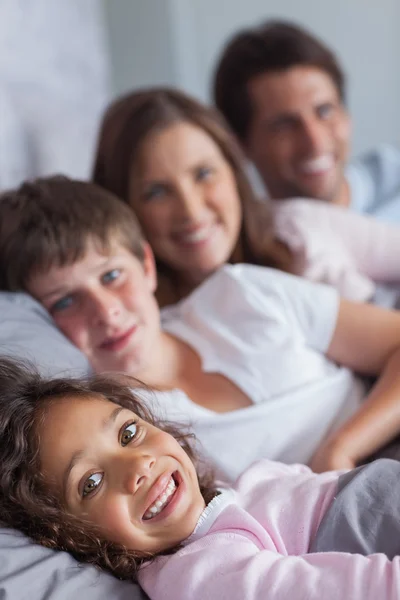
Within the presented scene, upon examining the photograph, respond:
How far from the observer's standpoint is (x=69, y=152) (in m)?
1.85

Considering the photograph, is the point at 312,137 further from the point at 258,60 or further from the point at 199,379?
the point at 199,379

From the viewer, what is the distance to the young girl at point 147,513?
2.42ft

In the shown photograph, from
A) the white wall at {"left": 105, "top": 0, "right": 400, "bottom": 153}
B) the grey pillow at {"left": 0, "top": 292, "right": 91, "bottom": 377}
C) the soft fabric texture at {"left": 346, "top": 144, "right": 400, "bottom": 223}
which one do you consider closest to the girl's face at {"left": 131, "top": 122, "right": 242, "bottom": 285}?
the grey pillow at {"left": 0, "top": 292, "right": 91, "bottom": 377}

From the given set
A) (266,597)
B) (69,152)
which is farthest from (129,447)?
(69,152)

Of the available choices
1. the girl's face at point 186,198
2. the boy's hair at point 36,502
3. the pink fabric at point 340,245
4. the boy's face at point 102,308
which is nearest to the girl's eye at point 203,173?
the girl's face at point 186,198

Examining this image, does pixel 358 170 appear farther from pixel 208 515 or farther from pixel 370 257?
pixel 208 515

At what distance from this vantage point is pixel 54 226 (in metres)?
1.15

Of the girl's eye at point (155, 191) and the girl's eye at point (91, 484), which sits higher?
the girl's eye at point (155, 191)

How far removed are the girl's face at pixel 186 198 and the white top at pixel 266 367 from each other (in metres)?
0.15

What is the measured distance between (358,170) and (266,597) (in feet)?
4.77

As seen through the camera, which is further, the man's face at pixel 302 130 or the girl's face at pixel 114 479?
the man's face at pixel 302 130

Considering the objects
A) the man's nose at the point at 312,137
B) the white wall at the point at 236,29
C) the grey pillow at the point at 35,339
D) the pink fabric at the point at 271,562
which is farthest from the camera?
the white wall at the point at 236,29

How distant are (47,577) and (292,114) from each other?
4.26 ft

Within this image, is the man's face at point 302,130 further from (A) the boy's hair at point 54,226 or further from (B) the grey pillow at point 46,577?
(B) the grey pillow at point 46,577
